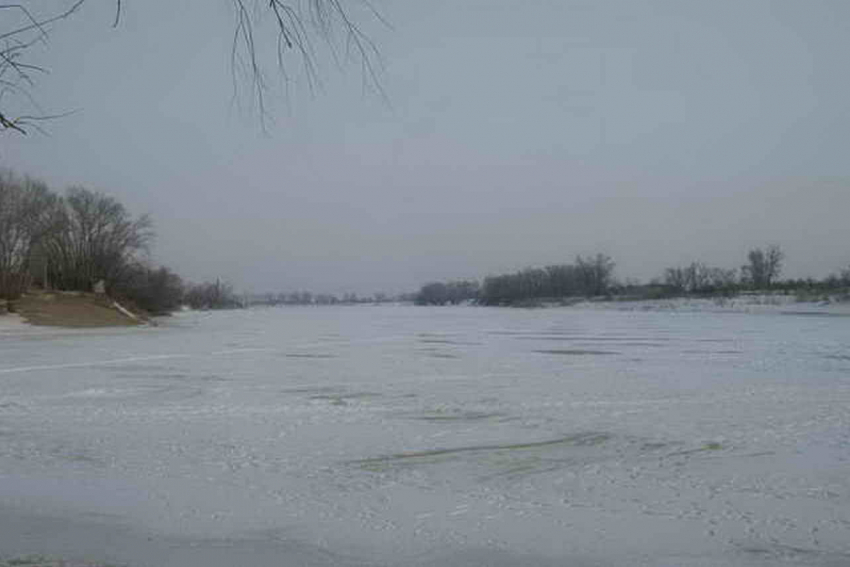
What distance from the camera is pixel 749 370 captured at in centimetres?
1430

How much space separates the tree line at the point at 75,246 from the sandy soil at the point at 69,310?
237cm

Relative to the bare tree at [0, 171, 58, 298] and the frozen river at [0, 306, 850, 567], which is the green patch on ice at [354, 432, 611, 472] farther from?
the bare tree at [0, 171, 58, 298]

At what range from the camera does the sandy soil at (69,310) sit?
4516cm

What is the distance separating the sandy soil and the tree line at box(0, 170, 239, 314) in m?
2.37

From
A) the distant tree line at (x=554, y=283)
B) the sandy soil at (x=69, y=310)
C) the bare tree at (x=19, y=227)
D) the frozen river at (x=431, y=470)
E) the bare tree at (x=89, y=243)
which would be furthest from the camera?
the distant tree line at (x=554, y=283)

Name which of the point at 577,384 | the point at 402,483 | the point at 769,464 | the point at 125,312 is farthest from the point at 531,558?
the point at 125,312

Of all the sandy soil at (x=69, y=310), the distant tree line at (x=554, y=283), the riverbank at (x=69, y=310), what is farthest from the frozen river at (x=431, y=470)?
the distant tree line at (x=554, y=283)

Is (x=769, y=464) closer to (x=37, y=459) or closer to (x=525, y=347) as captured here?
(x=37, y=459)

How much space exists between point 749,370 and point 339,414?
921 cm

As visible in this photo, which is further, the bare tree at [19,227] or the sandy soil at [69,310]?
the bare tree at [19,227]

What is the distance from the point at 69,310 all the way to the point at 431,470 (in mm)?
50153

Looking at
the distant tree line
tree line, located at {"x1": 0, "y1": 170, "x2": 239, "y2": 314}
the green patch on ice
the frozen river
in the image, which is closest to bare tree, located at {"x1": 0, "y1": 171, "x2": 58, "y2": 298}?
tree line, located at {"x1": 0, "y1": 170, "x2": 239, "y2": 314}

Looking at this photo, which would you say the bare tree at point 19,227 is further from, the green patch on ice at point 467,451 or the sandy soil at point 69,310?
the green patch on ice at point 467,451

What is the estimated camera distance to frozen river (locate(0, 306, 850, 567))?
14.5 feet
